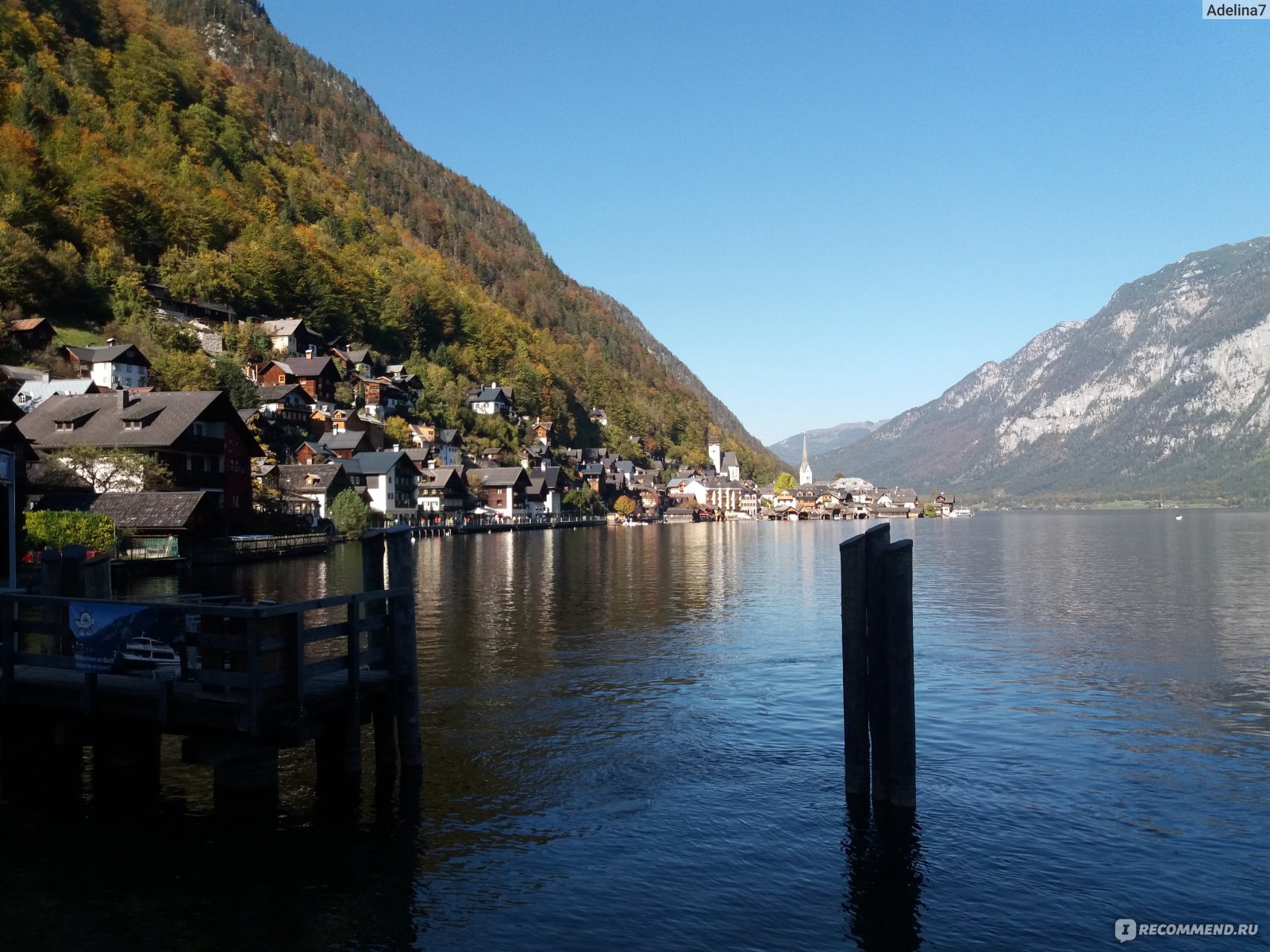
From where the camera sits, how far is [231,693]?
1389cm

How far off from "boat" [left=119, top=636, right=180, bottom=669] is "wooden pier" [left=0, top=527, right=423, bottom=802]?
0.24 metres

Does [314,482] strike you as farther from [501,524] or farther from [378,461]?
[501,524]

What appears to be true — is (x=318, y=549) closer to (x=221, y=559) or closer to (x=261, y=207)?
(x=221, y=559)

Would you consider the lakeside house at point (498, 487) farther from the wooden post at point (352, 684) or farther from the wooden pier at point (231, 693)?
the wooden post at point (352, 684)

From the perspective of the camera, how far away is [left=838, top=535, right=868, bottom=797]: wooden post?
48.2ft

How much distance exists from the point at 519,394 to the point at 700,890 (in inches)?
7205

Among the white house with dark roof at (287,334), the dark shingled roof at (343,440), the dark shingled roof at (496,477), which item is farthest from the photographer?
the dark shingled roof at (496,477)

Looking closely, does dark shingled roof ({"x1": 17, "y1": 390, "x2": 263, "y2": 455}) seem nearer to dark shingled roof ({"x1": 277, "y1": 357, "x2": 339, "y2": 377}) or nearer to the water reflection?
dark shingled roof ({"x1": 277, "y1": 357, "x2": 339, "y2": 377})

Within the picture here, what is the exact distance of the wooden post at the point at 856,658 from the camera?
1468cm

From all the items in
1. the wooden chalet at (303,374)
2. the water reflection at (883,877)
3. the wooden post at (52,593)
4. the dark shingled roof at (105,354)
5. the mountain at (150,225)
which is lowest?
the water reflection at (883,877)

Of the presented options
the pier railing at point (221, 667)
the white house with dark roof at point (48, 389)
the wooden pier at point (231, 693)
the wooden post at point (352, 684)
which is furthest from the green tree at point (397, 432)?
the wooden post at point (352, 684)

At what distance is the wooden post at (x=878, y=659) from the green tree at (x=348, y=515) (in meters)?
82.3

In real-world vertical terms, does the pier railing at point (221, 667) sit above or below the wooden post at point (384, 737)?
above

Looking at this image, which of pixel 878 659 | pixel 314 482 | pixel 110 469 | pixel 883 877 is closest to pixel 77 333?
pixel 314 482
